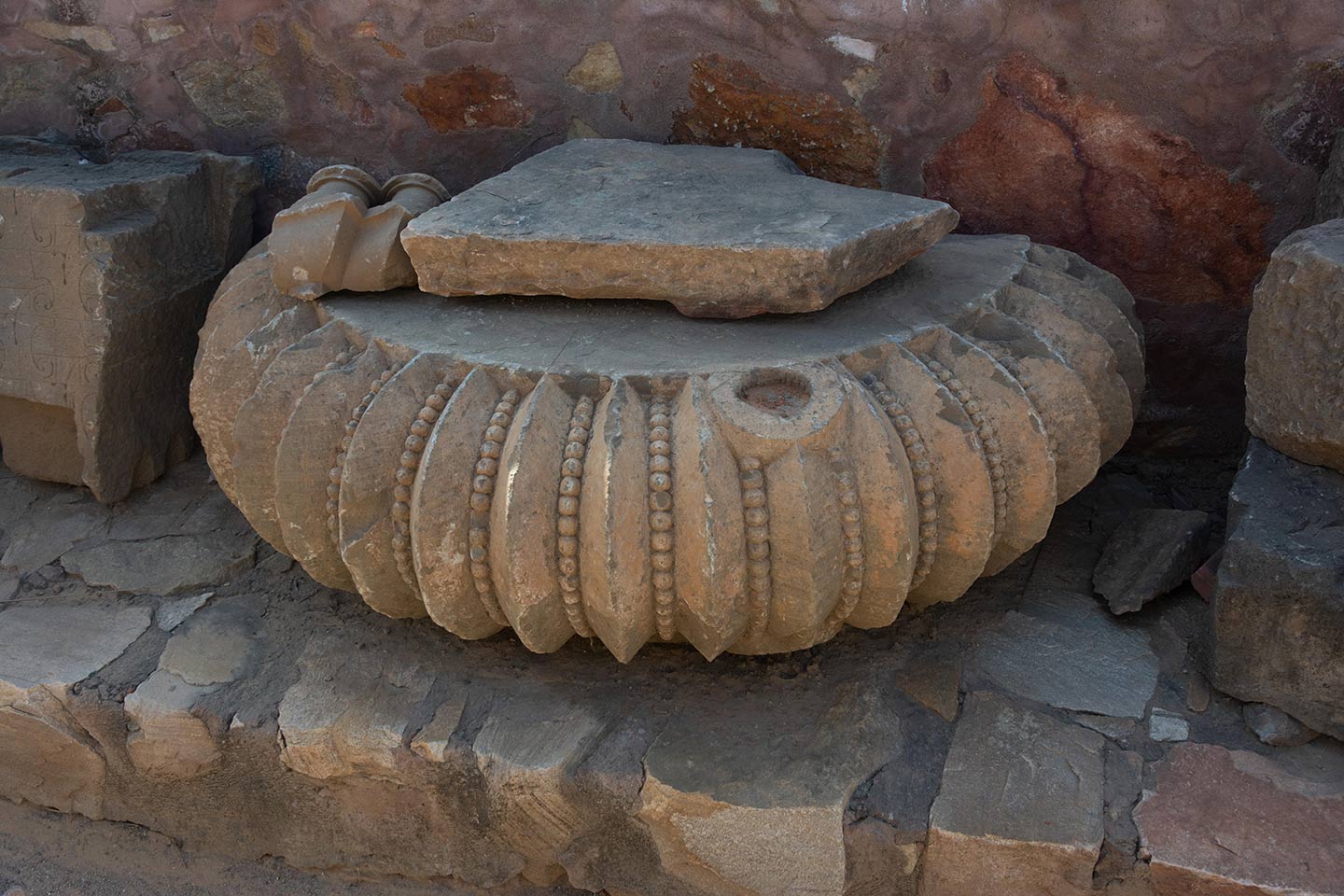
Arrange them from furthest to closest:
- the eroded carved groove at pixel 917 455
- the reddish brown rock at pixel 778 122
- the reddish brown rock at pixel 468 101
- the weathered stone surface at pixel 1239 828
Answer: the reddish brown rock at pixel 468 101, the reddish brown rock at pixel 778 122, the eroded carved groove at pixel 917 455, the weathered stone surface at pixel 1239 828

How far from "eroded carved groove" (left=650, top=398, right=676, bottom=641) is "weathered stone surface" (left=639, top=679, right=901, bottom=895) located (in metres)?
0.27

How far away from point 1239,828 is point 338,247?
171 centimetres

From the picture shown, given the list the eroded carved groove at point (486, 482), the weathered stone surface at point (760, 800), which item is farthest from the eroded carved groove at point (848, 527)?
the eroded carved groove at point (486, 482)

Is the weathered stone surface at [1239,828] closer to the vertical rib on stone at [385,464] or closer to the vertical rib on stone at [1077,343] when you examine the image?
the vertical rib on stone at [1077,343]

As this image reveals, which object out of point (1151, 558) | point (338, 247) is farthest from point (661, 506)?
point (1151, 558)

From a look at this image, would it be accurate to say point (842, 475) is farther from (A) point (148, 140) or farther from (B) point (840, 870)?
(A) point (148, 140)

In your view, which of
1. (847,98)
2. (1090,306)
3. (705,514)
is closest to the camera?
(705,514)

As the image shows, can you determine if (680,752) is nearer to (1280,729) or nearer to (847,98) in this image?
(1280,729)

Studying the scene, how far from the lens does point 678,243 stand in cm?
192

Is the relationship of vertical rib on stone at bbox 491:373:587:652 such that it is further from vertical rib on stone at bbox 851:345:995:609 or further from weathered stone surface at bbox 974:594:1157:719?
weathered stone surface at bbox 974:594:1157:719

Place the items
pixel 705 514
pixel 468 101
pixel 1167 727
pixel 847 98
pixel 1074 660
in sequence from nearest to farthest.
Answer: pixel 705 514 → pixel 1167 727 → pixel 1074 660 → pixel 847 98 → pixel 468 101

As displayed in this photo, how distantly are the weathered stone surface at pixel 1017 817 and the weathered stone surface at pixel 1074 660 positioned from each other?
0.10 metres

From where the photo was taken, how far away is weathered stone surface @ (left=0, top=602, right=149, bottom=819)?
2088 millimetres

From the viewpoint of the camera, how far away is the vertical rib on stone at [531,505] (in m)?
1.72
